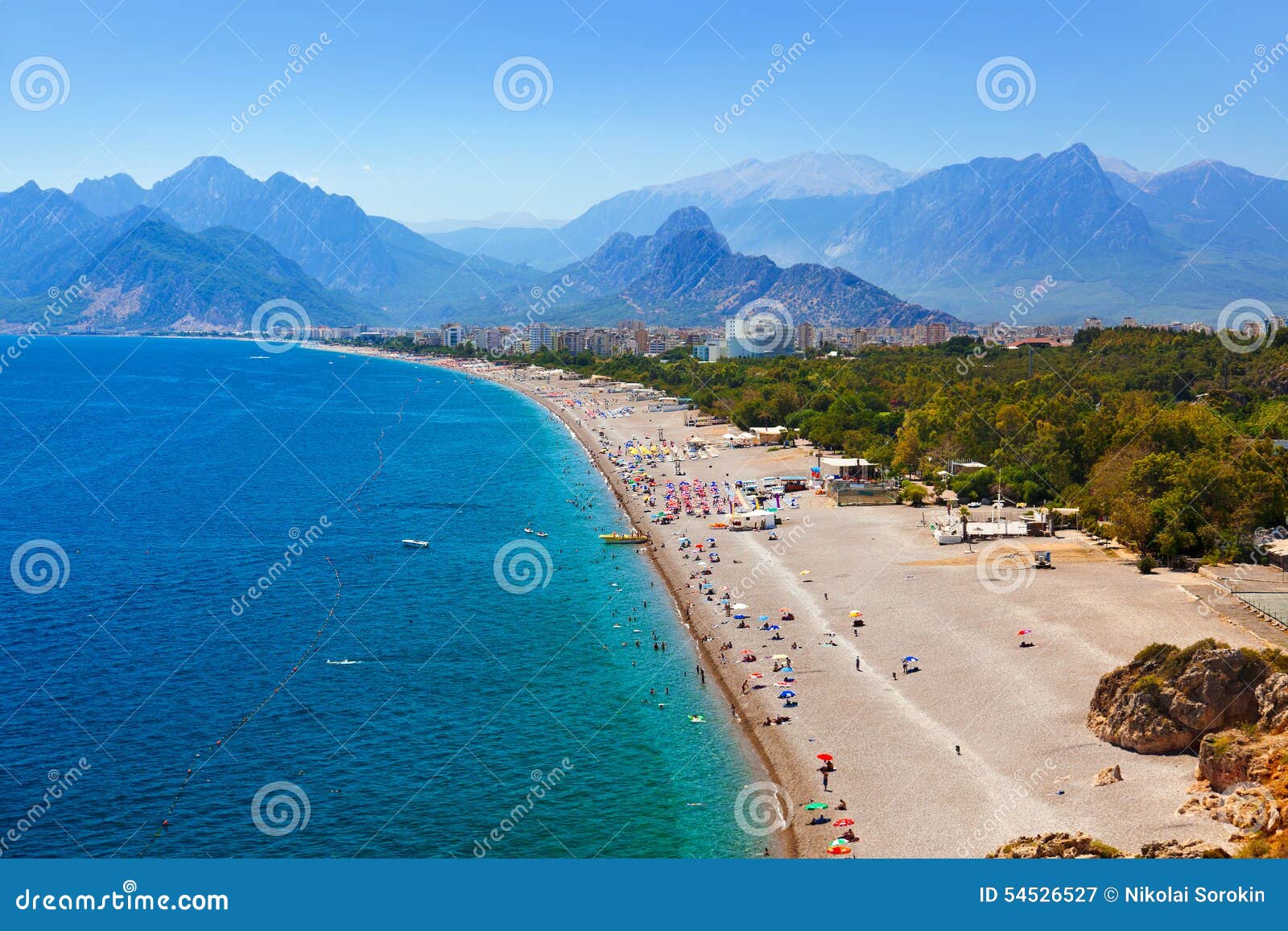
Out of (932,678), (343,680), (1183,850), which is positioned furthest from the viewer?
(343,680)

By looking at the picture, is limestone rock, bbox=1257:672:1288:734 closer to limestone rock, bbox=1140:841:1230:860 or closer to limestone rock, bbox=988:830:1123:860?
limestone rock, bbox=1140:841:1230:860

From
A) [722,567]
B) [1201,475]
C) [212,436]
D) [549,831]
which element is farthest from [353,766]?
[212,436]

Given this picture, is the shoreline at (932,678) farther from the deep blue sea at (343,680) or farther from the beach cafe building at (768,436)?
the beach cafe building at (768,436)

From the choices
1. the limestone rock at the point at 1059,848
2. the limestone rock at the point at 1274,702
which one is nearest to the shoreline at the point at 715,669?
the limestone rock at the point at 1059,848

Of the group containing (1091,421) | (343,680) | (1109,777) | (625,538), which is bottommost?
(343,680)

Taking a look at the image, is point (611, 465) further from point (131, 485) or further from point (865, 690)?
point (865, 690)

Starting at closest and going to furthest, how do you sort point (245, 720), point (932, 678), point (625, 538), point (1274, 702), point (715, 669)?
point (1274, 702) → point (245, 720) → point (932, 678) → point (715, 669) → point (625, 538)

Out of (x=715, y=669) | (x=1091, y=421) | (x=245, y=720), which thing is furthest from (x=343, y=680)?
(x=1091, y=421)

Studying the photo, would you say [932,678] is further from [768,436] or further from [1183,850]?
[768,436]
